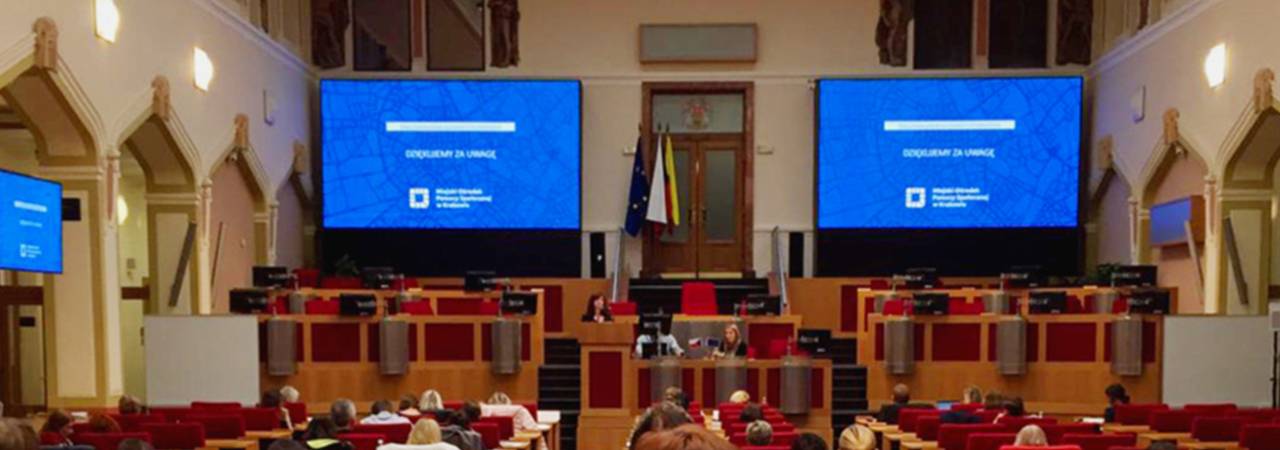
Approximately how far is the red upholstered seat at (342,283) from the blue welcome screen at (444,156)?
119 centimetres

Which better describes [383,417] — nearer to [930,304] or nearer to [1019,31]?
[930,304]

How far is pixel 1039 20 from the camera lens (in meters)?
17.0

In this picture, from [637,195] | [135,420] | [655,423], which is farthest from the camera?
[637,195]

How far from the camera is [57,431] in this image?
6484 millimetres

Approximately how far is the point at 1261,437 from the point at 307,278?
12415 mm

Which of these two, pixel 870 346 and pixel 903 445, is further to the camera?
pixel 870 346

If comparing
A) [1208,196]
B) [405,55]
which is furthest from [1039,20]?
[405,55]

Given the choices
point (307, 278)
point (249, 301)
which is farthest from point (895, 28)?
point (249, 301)

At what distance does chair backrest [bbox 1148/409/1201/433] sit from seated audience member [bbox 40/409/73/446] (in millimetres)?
7548

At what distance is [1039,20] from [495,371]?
10639 mm

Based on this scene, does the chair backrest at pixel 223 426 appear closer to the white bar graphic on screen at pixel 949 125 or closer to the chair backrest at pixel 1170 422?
the chair backrest at pixel 1170 422

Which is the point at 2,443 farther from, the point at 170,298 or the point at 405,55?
the point at 405,55

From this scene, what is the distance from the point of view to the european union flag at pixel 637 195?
16891mm

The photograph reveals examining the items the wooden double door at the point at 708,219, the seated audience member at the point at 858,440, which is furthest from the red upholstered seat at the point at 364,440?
the wooden double door at the point at 708,219
